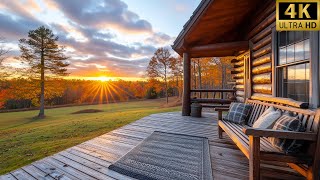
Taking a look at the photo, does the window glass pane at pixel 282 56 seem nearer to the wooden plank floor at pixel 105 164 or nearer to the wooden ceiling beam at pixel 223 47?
the wooden plank floor at pixel 105 164

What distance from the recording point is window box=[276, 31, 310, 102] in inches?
110

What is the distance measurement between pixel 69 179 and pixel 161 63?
2202cm

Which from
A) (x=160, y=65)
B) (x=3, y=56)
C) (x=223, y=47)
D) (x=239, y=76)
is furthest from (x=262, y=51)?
(x=160, y=65)

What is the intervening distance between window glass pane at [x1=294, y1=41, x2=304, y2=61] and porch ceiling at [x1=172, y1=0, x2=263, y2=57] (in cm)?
236

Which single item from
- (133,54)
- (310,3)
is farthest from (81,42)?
(310,3)

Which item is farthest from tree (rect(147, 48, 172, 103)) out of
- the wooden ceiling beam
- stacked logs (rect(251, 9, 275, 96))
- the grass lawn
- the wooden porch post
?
stacked logs (rect(251, 9, 275, 96))

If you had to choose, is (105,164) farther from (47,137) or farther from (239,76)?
(239,76)

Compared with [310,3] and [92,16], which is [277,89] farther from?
[92,16]

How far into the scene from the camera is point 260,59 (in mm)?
4789

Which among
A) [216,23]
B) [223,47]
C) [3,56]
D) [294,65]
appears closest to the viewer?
[294,65]

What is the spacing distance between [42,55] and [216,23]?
19509 millimetres

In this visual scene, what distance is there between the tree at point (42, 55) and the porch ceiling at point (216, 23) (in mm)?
17249

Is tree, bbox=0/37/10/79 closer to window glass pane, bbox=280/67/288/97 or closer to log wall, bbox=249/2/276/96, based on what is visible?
log wall, bbox=249/2/276/96

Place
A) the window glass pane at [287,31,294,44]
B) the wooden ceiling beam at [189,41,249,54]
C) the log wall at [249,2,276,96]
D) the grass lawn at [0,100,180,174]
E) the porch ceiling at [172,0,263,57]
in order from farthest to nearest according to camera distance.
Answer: the wooden ceiling beam at [189,41,249,54]
the porch ceiling at [172,0,263,57]
the log wall at [249,2,276,96]
the grass lawn at [0,100,180,174]
the window glass pane at [287,31,294,44]
